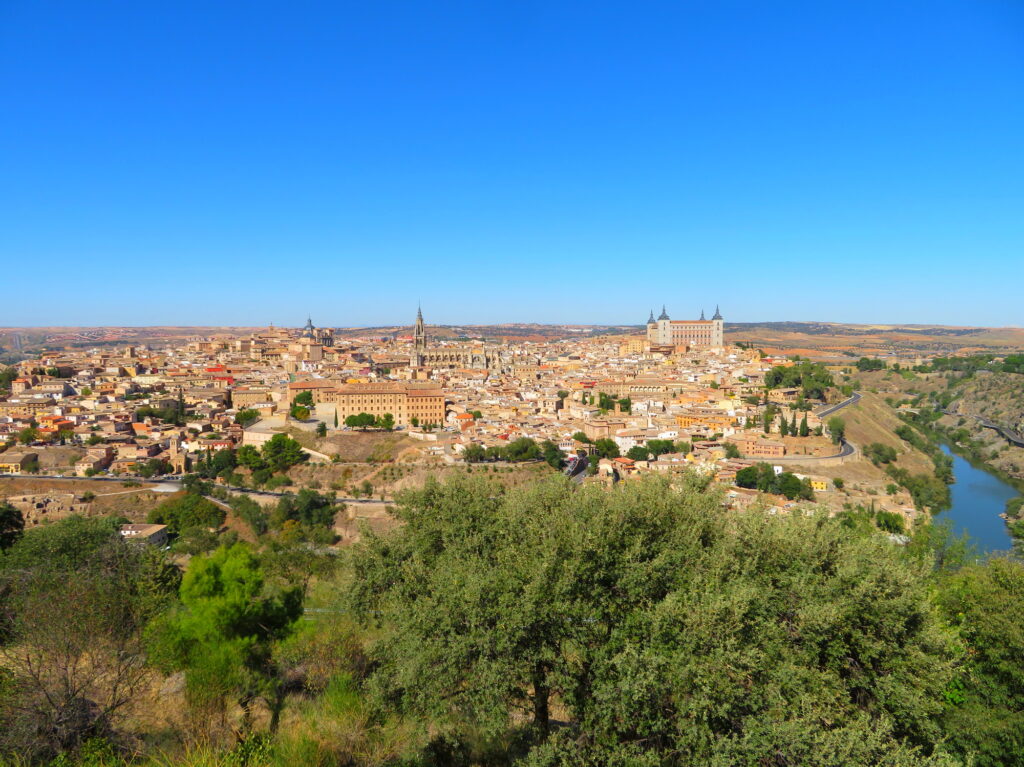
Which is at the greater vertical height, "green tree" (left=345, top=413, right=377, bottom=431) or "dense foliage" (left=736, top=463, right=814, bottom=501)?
"green tree" (left=345, top=413, right=377, bottom=431)

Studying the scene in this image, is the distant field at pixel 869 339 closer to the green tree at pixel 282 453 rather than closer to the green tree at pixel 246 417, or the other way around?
the green tree at pixel 246 417

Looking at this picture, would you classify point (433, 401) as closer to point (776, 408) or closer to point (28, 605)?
point (776, 408)

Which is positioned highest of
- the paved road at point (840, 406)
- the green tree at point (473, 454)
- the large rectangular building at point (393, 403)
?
the large rectangular building at point (393, 403)

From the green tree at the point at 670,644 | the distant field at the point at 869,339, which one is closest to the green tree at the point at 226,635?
the green tree at the point at 670,644

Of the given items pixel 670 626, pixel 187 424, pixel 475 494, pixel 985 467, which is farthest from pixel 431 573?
pixel 985 467

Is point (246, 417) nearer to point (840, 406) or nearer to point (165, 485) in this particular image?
point (165, 485)

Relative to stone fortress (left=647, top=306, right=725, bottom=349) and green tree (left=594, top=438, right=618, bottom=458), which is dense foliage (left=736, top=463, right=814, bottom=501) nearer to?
green tree (left=594, top=438, right=618, bottom=458)

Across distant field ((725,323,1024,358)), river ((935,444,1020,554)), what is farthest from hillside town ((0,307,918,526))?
distant field ((725,323,1024,358))
